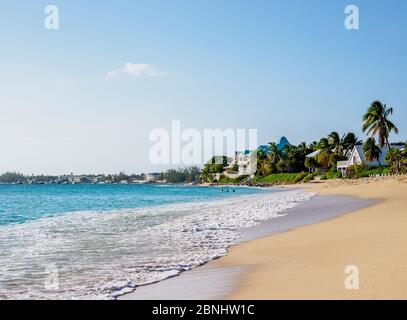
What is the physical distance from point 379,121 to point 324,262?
193ft

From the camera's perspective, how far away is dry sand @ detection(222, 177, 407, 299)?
621cm

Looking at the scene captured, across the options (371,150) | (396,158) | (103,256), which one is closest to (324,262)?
(103,256)

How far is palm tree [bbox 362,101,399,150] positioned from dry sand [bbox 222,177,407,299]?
52.1 meters

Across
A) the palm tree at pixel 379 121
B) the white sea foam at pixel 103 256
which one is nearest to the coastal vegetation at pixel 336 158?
the palm tree at pixel 379 121

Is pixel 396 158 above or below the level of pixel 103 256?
above

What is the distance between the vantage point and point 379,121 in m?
62.8

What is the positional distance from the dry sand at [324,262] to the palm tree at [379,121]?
171 ft

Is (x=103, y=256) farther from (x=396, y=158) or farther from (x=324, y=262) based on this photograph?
(x=396, y=158)

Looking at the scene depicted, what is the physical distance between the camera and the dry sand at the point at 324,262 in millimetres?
6215

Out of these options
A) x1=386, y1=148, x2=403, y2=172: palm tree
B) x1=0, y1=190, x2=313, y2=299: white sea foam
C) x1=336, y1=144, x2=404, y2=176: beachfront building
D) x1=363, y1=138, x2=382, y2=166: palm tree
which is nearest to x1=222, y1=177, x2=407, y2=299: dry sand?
x1=0, y1=190, x2=313, y2=299: white sea foam

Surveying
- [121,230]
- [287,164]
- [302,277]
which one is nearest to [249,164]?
[287,164]
